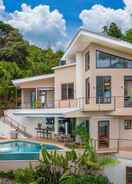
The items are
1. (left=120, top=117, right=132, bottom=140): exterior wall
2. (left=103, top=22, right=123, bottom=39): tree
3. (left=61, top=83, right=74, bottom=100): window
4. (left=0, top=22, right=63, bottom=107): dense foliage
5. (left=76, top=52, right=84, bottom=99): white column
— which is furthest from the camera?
(left=103, top=22, right=123, bottom=39): tree

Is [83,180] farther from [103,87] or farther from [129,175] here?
[103,87]

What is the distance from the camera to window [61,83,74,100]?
45406 mm

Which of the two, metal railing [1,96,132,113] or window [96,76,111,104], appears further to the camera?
window [96,76,111,104]

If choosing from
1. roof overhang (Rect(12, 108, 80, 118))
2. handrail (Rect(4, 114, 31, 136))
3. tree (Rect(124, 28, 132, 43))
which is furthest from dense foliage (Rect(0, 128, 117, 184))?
tree (Rect(124, 28, 132, 43))

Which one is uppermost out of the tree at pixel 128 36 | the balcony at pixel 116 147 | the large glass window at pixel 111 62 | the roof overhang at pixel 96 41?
the tree at pixel 128 36

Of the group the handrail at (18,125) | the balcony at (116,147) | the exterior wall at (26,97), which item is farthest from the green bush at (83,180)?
the exterior wall at (26,97)

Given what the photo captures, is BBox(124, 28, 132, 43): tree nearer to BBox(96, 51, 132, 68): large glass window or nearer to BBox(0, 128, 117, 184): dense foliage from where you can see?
BBox(96, 51, 132, 68): large glass window

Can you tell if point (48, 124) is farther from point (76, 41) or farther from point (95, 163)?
point (95, 163)

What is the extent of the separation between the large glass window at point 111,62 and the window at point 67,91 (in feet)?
23.7

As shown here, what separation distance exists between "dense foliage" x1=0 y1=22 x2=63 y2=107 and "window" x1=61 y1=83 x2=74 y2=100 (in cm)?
1205

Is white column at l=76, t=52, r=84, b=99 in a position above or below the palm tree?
above

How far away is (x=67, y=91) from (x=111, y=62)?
8.50 meters

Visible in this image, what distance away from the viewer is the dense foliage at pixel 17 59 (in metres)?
58.9

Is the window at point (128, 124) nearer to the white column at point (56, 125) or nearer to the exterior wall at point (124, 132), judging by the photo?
the exterior wall at point (124, 132)
